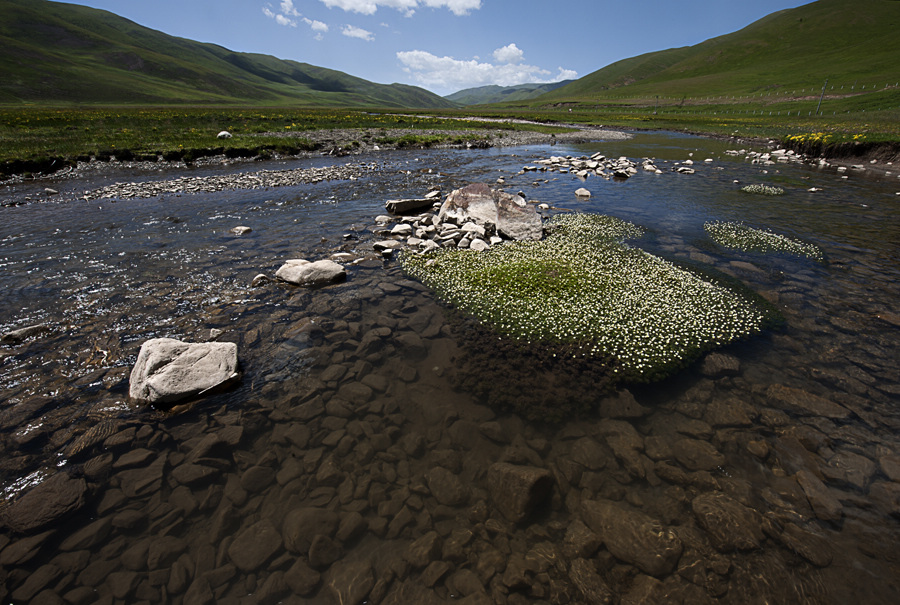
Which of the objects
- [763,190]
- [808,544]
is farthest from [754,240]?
[808,544]

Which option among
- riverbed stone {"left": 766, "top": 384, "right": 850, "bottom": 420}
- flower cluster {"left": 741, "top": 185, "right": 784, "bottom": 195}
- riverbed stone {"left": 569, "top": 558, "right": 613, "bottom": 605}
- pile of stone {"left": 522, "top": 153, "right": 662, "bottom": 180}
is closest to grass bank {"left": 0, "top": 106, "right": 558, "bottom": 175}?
pile of stone {"left": 522, "top": 153, "right": 662, "bottom": 180}

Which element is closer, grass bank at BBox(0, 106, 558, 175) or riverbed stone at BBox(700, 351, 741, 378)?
riverbed stone at BBox(700, 351, 741, 378)

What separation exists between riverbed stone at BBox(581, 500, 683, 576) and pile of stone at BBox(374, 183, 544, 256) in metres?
11.8

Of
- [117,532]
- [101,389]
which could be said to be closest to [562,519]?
[117,532]

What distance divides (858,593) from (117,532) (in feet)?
36.4

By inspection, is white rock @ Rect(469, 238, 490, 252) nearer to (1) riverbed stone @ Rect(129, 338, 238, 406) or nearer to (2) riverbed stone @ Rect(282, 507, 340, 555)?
(1) riverbed stone @ Rect(129, 338, 238, 406)

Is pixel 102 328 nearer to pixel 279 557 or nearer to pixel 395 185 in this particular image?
pixel 279 557

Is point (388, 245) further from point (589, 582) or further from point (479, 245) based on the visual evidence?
point (589, 582)

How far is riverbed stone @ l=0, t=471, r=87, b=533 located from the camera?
553cm

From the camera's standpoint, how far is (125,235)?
57.8ft

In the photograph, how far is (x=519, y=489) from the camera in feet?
19.9

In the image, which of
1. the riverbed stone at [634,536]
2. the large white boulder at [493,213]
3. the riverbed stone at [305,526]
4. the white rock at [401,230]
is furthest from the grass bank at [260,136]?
the riverbed stone at [634,536]

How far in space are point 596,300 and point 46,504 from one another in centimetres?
1358

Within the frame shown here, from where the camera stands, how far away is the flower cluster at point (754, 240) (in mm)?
15562
